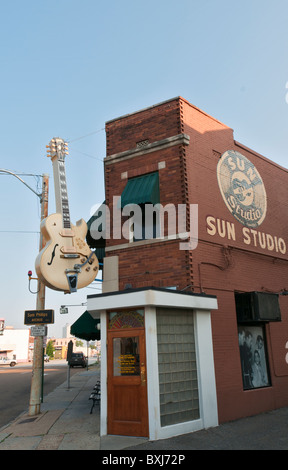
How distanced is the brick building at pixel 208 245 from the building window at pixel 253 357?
0.03m

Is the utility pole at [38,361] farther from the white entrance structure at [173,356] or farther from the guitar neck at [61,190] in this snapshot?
the white entrance structure at [173,356]

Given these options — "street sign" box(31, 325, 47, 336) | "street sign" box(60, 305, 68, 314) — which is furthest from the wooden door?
"street sign" box(60, 305, 68, 314)

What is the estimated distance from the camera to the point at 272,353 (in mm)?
12086

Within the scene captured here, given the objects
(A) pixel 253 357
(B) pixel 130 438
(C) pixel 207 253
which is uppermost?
(C) pixel 207 253

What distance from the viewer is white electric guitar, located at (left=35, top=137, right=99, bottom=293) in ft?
33.2

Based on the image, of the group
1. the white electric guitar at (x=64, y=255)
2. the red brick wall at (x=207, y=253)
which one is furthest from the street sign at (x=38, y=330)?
the red brick wall at (x=207, y=253)

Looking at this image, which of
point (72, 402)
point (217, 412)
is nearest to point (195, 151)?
point (217, 412)

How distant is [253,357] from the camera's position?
1168cm

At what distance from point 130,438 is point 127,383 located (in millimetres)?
1177

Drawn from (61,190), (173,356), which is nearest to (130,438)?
(173,356)

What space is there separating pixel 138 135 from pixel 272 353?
28.0ft

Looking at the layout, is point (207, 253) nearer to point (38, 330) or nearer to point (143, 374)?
point (143, 374)

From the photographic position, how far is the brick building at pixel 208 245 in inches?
415
